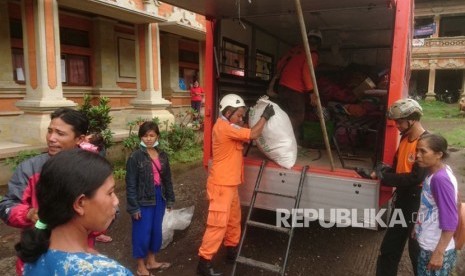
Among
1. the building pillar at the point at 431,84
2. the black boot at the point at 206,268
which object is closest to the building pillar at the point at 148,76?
the black boot at the point at 206,268

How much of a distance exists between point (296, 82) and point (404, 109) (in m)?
1.79

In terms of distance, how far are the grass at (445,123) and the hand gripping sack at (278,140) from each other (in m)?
9.13

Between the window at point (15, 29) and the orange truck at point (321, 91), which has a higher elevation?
the window at point (15, 29)

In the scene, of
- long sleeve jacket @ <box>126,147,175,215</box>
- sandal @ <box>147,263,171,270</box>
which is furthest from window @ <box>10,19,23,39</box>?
sandal @ <box>147,263,171,270</box>

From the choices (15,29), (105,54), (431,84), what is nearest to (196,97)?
(105,54)

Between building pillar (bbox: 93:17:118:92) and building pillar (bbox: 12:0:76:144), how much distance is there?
2.40 meters

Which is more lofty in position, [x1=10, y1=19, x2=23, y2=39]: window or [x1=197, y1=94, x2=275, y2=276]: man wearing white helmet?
[x1=10, y1=19, x2=23, y2=39]: window

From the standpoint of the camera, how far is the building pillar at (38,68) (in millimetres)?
6246

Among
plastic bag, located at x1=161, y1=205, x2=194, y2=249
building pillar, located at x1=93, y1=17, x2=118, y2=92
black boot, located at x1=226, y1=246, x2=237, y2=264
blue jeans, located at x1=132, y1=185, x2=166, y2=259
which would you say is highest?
building pillar, located at x1=93, y1=17, x2=118, y2=92

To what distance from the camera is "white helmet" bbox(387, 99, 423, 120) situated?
261 cm

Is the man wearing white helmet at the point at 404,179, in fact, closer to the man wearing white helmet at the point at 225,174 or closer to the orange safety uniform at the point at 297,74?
the man wearing white helmet at the point at 225,174

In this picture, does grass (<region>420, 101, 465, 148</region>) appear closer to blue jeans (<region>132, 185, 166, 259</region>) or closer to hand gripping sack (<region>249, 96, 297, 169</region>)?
hand gripping sack (<region>249, 96, 297, 169</region>)

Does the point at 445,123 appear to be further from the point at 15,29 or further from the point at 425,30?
the point at 15,29

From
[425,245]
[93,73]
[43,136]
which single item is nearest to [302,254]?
[425,245]
